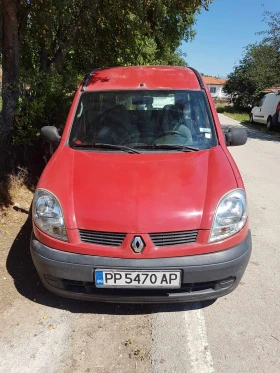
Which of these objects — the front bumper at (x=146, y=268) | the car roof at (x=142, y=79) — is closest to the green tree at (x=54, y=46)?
the car roof at (x=142, y=79)

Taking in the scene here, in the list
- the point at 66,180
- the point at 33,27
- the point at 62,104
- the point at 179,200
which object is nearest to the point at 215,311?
the point at 179,200

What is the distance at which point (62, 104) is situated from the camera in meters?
5.97

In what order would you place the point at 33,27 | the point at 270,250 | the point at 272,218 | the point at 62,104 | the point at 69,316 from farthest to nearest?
the point at 62,104 → the point at 33,27 → the point at 272,218 → the point at 270,250 → the point at 69,316

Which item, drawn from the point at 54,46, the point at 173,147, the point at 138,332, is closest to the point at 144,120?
the point at 173,147

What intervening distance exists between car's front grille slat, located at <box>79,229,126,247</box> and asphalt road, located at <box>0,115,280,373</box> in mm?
734

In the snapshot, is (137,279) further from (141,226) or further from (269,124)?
(269,124)

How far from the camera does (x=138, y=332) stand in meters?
2.72

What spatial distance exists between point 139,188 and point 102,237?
50 cm

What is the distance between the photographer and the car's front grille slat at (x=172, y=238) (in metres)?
2.56

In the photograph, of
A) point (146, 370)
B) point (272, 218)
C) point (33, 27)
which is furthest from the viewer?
point (33, 27)

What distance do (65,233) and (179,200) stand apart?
91 cm

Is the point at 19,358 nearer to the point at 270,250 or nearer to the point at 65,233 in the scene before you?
the point at 65,233

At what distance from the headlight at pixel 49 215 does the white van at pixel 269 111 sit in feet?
51.2

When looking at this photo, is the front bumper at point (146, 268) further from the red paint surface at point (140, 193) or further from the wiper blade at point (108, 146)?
the wiper blade at point (108, 146)
